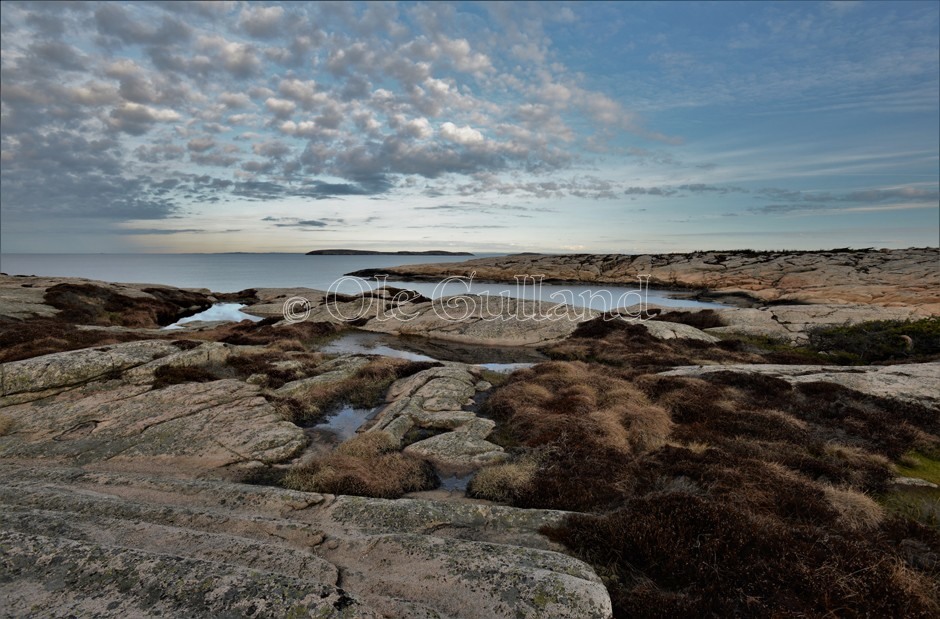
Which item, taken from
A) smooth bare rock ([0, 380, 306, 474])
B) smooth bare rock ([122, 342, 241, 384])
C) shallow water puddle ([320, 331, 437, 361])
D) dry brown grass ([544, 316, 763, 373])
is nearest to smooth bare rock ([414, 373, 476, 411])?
smooth bare rock ([0, 380, 306, 474])

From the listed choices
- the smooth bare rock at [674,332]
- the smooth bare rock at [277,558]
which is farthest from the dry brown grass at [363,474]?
the smooth bare rock at [674,332]

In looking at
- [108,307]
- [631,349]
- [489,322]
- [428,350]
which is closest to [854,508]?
[631,349]

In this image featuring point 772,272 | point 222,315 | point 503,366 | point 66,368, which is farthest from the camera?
point 772,272

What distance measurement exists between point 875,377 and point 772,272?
77922 mm

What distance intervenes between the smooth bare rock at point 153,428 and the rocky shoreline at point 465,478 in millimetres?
94

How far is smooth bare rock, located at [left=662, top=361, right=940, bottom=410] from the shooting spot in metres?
17.2

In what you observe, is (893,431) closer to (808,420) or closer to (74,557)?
(808,420)

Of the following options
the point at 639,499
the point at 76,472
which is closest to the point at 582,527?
the point at 639,499

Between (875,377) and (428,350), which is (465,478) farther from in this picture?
(428,350)

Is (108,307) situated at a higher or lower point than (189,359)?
higher

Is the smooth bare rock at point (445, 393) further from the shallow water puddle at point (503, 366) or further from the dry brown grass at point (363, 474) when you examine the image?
the shallow water puddle at point (503, 366)

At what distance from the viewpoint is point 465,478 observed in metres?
12.9

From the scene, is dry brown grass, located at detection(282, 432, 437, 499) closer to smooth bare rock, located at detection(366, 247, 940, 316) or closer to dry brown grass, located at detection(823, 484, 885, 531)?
dry brown grass, located at detection(823, 484, 885, 531)

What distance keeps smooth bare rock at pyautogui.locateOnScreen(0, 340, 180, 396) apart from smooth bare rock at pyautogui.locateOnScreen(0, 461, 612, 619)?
1047cm
